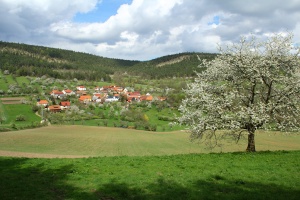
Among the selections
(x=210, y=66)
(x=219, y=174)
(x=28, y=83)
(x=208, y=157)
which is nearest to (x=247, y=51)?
(x=210, y=66)

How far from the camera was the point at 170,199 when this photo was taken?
10.0 meters

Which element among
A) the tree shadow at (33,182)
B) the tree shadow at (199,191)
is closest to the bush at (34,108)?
the tree shadow at (33,182)

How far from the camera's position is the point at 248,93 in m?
21.7

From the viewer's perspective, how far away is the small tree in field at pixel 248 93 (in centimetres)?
1930

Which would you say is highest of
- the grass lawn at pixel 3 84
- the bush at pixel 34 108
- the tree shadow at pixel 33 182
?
the grass lawn at pixel 3 84

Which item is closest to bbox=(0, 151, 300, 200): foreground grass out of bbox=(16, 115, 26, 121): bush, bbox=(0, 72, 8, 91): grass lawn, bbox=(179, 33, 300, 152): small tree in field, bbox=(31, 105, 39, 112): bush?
bbox=(179, 33, 300, 152): small tree in field

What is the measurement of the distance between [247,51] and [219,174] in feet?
40.1

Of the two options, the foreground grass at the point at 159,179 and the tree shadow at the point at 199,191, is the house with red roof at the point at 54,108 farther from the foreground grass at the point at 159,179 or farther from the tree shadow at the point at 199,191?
the tree shadow at the point at 199,191

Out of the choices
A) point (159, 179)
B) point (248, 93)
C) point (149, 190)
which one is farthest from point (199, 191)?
point (248, 93)

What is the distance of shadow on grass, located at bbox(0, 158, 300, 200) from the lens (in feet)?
33.8

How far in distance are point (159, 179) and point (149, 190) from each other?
5.58ft

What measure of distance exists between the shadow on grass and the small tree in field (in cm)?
772

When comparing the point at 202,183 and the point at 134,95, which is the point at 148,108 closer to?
the point at 134,95

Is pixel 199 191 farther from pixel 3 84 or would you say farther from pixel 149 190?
pixel 3 84
